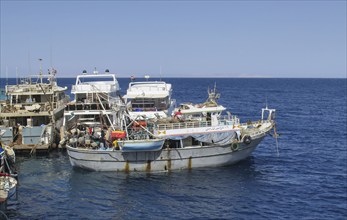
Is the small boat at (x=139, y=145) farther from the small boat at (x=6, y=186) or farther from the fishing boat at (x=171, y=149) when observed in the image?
the small boat at (x=6, y=186)

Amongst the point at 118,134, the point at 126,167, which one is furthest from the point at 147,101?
the point at 126,167

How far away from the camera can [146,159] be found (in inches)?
1474

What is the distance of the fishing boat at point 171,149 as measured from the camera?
122 ft

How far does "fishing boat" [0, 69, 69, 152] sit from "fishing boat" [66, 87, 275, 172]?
866 centimetres

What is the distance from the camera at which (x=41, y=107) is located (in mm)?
50062

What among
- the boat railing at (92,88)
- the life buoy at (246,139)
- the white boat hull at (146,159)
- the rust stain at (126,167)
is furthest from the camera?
the boat railing at (92,88)

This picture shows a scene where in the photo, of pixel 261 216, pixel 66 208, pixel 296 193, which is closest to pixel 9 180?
pixel 66 208

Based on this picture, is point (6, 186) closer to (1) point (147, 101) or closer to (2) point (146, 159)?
(2) point (146, 159)

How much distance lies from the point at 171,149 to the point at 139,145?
10.9 ft

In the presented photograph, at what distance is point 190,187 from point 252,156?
1402cm

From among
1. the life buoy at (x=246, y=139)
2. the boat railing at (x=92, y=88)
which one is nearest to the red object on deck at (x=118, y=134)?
the life buoy at (x=246, y=139)

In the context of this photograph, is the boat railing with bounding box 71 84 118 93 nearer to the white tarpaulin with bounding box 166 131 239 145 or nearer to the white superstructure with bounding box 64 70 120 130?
the white superstructure with bounding box 64 70 120 130

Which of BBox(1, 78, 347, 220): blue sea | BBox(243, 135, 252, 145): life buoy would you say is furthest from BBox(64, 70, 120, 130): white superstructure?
BBox(243, 135, 252, 145): life buoy

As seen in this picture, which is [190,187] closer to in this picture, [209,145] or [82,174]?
[209,145]
